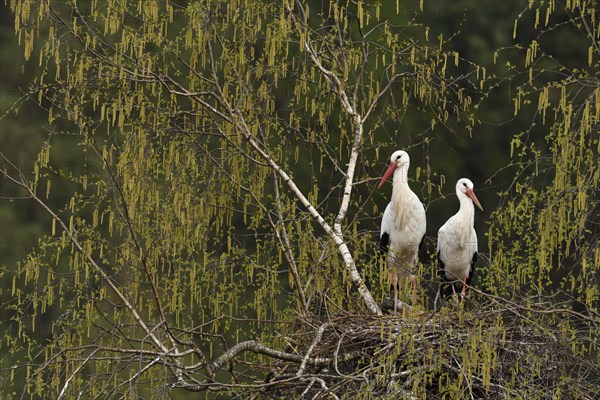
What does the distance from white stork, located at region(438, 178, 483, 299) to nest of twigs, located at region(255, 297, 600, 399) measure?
7.50ft

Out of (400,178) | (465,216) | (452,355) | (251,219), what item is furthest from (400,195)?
(452,355)

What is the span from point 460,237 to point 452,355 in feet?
11.8

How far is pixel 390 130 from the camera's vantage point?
15281mm

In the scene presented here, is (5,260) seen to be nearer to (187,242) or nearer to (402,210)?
(402,210)

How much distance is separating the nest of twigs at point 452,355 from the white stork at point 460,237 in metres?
2.29

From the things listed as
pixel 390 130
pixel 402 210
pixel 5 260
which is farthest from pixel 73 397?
pixel 5 260

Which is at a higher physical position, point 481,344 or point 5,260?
point 481,344

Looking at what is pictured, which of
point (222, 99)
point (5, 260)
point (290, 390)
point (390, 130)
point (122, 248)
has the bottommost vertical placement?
point (5, 260)

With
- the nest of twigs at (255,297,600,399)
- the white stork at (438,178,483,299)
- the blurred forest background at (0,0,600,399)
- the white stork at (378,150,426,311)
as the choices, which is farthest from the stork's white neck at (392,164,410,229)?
the nest of twigs at (255,297,600,399)

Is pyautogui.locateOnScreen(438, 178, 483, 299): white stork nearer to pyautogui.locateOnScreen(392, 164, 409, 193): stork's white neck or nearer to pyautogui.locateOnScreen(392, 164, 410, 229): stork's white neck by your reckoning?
pyautogui.locateOnScreen(392, 164, 410, 229): stork's white neck

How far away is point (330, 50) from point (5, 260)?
8.87 m

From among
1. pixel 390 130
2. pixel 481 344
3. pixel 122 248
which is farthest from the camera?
pixel 390 130

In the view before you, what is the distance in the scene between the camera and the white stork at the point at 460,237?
10.6m

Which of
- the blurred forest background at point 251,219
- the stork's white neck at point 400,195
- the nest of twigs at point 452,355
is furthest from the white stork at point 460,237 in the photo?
the nest of twigs at point 452,355
